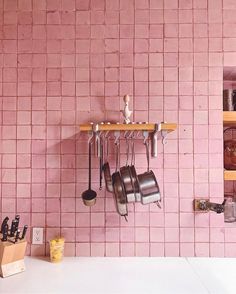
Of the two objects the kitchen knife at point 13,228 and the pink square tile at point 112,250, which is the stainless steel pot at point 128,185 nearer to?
the pink square tile at point 112,250

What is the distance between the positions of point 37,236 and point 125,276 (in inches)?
22.6

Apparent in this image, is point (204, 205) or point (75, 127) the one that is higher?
point (75, 127)

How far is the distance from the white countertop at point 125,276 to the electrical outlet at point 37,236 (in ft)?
0.31

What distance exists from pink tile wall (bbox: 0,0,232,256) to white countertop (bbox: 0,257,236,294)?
3.3 inches

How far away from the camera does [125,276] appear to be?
53.6 inches

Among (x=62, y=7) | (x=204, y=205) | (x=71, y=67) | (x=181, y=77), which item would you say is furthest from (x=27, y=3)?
(x=204, y=205)

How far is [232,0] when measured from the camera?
5.52 feet

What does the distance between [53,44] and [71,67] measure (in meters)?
0.18

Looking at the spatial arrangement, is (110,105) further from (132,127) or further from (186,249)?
(186,249)

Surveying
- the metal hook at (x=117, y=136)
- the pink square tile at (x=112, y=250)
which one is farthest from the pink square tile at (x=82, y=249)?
the metal hook at (x=117, y=136)

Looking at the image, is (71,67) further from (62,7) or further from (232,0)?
(232,0)

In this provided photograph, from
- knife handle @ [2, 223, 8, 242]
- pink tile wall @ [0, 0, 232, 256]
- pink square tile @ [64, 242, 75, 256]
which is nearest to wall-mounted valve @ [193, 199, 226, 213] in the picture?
pink tile wall @ [0, 0, 232, 256]

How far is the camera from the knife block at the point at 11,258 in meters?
1.33

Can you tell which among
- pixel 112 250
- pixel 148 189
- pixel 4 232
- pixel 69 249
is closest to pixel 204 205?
pixel 148 189
